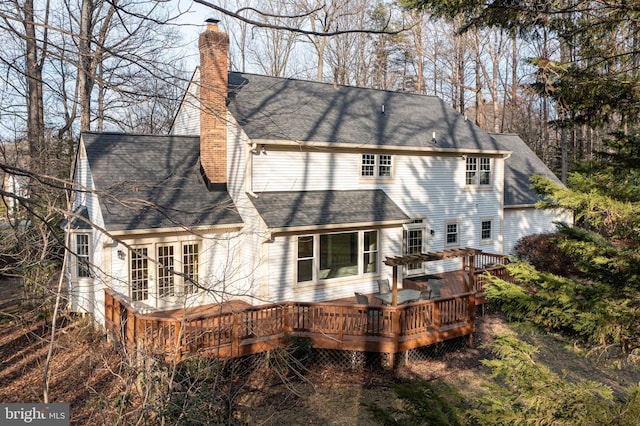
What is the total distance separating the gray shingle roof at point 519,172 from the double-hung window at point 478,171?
7.10 feet

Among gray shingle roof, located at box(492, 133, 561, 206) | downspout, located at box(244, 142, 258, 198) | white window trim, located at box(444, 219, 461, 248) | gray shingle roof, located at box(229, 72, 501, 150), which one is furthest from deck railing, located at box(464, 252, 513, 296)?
downspout, located at box(244, 142, 258, 198)

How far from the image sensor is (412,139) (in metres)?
16.3

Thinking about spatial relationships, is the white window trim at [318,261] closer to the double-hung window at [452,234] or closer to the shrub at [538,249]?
the double-hung window at [452,234]

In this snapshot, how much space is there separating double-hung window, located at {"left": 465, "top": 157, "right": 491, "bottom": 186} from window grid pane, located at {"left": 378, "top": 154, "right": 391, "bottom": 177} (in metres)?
3.86

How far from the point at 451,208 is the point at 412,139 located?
3241 mm

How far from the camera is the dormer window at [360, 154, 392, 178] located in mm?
15367

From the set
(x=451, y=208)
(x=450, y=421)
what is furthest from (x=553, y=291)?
(x=451, y=208)

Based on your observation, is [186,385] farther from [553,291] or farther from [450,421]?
[553,291]

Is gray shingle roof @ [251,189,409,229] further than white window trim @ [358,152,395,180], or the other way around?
white window trim @ [358,152,395,180]

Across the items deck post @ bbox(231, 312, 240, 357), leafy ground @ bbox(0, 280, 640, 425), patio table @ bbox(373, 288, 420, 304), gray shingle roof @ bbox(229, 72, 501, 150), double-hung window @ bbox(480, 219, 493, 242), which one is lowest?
leafy ground @ bbox(0, 280, 640, 425)

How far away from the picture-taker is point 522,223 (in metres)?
20.5

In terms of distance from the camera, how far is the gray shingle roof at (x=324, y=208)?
41.5 ft

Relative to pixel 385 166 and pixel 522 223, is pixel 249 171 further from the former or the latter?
pixel 522 223

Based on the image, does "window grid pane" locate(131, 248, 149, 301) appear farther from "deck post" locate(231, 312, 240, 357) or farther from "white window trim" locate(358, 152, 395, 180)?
"white window trim" locate(358, 152, 395, 180)
